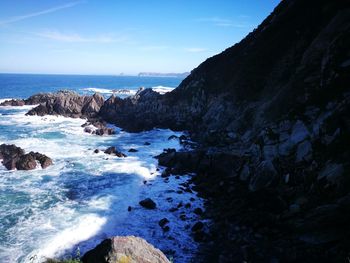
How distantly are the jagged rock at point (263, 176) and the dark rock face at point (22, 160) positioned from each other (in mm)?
19595

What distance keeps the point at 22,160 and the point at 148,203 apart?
48.8ft

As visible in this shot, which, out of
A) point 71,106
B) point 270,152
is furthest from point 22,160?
point 71,106

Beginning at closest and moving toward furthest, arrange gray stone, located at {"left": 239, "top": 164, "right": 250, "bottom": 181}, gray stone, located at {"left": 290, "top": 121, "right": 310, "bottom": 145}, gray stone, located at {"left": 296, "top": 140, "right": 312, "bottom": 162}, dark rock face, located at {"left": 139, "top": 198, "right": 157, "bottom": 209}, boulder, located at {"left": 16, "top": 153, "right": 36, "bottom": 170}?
gray stone, located at {"left": 296, "top": 140, "right": 312, "bottom": 162} → gray stone, located at {"left": 290, "top": 121, "right": 310, "bottom": 145} → dark rock face, located at {"left": 139, "top": 198, "right": 157, "bottom": 209} → gray stone, located at {"left": 239, "top": 164, "right": 250, "bottom": 181} → boulder, located at {"left": 16, "top": 153, "right": 36, "bottom": 170}

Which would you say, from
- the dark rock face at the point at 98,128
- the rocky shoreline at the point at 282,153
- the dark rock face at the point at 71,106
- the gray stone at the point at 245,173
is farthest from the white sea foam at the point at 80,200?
the dark rock face at the point at 71,106

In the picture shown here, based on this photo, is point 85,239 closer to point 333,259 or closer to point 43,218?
point 43,218

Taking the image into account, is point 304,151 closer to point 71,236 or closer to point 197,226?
point 197,226

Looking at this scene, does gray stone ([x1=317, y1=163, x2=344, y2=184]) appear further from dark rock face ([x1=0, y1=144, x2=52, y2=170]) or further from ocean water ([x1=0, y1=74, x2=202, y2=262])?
dark rock face ([x1=0, y1=144, x2=52, y2=170])

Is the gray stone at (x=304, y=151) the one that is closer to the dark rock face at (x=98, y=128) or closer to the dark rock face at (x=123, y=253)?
the dark rock face at (x=123, y=253)

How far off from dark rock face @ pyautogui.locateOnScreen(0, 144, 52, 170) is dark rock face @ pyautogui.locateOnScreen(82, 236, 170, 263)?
2296 cm

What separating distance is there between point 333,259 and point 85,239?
12.2 m

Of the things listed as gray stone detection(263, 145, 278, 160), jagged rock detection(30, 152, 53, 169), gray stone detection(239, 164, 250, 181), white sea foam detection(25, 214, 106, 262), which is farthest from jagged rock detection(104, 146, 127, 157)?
gray stone detection(263, 145, 278, 160)

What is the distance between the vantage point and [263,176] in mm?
20500

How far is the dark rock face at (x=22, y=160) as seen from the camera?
2892 centimetres

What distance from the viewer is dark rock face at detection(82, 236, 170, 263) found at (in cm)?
827
